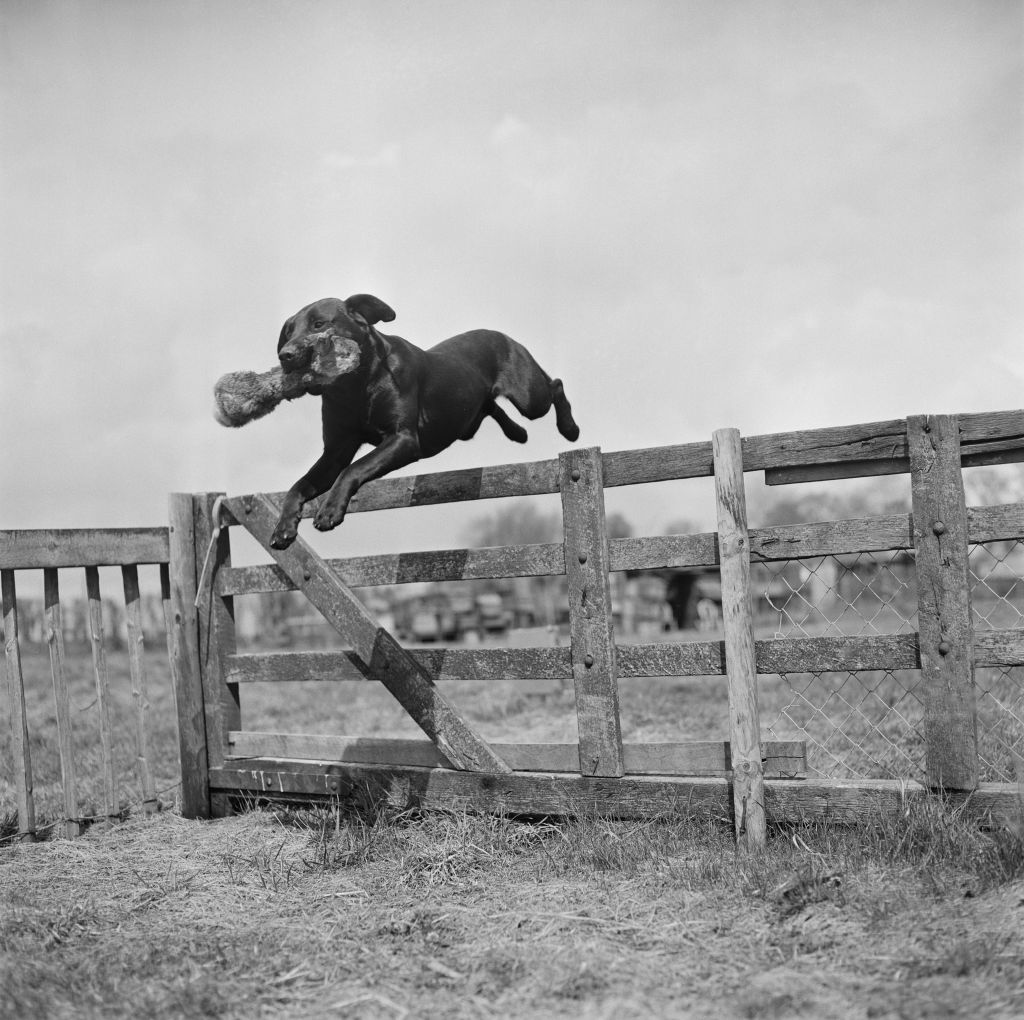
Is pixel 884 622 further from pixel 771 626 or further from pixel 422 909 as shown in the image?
pixel 422 909

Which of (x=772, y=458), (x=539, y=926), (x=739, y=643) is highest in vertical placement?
(x=772, y=458)

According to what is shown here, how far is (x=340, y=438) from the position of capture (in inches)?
190

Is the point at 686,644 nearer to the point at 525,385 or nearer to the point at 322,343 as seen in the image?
the point at 525,385

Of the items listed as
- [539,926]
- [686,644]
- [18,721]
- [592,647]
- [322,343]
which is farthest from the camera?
[18,721]

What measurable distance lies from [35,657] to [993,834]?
19657mm

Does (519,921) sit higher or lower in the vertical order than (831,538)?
lower

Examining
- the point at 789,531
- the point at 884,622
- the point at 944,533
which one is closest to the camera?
the point at 944,533

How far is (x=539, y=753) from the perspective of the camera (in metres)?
5.63

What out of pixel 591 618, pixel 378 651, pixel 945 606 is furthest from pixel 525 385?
pixel 945 606

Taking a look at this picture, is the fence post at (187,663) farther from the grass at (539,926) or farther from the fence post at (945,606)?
the fence post at (945,606)

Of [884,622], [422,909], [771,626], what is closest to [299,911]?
[422,909]

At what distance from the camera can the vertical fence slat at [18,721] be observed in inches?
233

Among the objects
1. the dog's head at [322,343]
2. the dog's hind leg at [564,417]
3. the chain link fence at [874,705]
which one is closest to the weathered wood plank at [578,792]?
the chain link fence at [874,705]

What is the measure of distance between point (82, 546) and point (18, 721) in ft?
3.49
